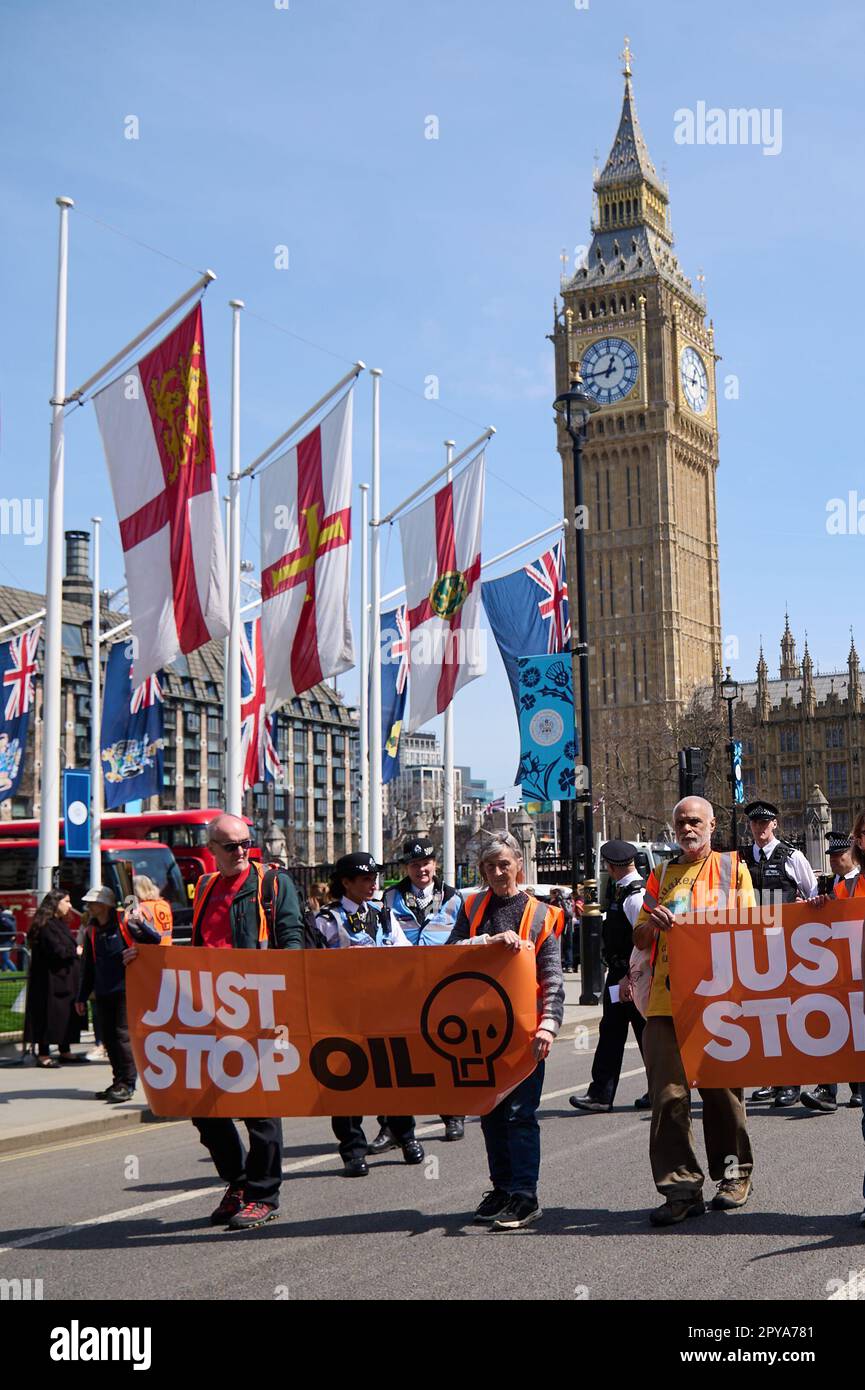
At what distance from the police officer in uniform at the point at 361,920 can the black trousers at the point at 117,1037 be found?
364 centimetres

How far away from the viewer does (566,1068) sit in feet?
49.2

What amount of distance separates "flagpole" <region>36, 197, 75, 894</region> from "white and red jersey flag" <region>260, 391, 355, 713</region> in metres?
3.77

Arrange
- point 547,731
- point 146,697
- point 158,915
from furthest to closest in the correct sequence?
1. point 146,697
2. point 547,731
3. point 158,915

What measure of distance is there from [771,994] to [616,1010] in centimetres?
393

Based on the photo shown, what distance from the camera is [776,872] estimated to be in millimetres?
11422

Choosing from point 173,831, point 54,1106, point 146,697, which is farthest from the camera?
point 173,831

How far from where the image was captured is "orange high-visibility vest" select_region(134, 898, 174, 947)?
12898mm

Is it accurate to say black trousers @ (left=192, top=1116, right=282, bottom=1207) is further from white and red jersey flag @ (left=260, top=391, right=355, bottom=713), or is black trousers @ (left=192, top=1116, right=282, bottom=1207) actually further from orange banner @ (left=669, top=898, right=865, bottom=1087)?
white and red jersey flag @ (left=260, top=391, right=355, bottom=713)

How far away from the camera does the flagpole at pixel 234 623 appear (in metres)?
21.9

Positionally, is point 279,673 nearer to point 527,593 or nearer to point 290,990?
point 527,593

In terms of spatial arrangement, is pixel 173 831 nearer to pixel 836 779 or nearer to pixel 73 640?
pixel 73 640

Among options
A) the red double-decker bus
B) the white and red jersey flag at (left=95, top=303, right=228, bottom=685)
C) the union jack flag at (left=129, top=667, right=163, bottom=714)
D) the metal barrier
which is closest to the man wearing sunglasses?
the metal barrier

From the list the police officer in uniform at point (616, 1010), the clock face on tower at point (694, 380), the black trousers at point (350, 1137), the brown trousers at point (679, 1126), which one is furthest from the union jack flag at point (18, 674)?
the clock face on tower at point (694, 380)

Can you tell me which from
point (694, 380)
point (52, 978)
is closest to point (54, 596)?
point (52, 978)
